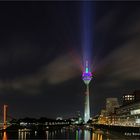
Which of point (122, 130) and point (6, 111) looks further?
point (6, 111)

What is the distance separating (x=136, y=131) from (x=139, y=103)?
3689 cm

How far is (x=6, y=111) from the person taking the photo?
16975cm

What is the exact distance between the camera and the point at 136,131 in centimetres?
10312

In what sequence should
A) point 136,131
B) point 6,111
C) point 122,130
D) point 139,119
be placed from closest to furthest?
point 136,131
point 122,130
point 139,119
point 6,111

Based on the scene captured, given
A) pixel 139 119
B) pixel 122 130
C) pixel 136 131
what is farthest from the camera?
pixel 139 119

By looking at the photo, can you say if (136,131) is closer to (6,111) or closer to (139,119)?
A: (139,119)

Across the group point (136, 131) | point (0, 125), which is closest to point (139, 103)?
point (136, 131)

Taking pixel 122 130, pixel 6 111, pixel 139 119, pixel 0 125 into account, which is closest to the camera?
pixel 122 130

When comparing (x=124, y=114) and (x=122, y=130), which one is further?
(x=124, y=114)

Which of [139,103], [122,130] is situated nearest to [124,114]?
[139,103]

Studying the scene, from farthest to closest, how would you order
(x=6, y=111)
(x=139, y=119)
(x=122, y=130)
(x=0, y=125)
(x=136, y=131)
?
(x=0, y=125), (x=6, y=111), (x=139, y=119), (x=122, y=130), (x=136, y=131)

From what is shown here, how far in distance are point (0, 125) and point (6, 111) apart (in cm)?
1685

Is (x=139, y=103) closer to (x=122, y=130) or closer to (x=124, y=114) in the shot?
(x=122, y=130)

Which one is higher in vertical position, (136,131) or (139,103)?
(139,103)
